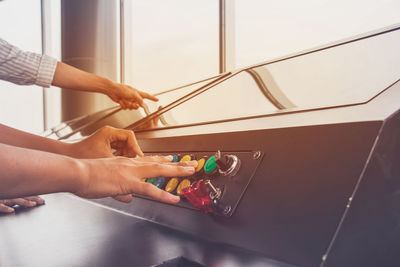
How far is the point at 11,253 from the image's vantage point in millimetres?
446

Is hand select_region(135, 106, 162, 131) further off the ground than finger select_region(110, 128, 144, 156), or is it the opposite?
hand select_region(135, 106, 162, 131)

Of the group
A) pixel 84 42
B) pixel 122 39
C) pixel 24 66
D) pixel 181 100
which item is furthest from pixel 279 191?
pixel 122 39

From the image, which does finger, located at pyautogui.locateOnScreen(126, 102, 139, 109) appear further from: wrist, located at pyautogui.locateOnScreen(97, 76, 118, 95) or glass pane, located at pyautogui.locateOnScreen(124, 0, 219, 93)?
glass pane, located at pyautogui.locateOnScreen(124, 0, 219, 93)

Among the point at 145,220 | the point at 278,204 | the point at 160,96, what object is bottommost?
the point at 145,220

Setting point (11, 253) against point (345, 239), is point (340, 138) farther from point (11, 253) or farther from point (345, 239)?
point (11, 253)

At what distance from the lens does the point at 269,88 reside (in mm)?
714

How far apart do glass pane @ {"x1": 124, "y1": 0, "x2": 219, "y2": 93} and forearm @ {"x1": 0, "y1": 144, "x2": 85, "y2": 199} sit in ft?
4.95

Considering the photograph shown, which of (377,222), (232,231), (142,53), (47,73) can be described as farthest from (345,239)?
(142,53)

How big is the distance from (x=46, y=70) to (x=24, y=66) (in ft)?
0.34

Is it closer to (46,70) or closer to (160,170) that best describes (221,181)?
(160,170)

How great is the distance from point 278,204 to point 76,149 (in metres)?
0.54

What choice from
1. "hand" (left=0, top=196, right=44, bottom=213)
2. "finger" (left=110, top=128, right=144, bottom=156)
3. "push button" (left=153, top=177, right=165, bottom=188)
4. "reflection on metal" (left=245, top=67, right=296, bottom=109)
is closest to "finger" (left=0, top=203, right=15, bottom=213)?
"hand" (left=0, top=196, right=44, bottom=213)

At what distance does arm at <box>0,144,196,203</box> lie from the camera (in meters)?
0.37

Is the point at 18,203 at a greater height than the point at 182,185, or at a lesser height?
lesser
